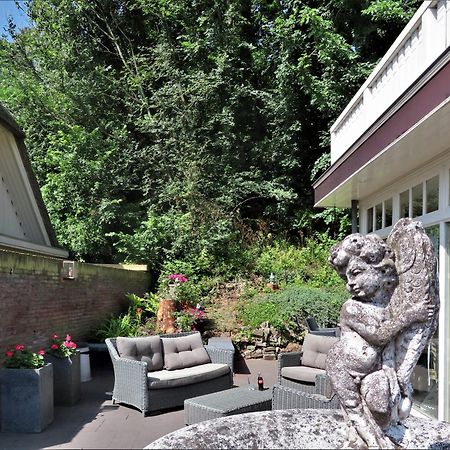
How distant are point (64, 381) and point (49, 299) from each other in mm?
1659

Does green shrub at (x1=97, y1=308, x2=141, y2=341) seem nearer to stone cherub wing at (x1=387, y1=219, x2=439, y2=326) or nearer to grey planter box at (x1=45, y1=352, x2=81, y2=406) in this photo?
grey planter box at (x1=45, y1=352, x2=81, y2=406)

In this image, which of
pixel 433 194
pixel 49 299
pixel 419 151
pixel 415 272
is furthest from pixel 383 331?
pixel 49 299

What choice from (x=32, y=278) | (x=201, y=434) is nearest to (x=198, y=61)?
(x=32, y=278)

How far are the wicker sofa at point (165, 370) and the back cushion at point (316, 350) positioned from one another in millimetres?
1118

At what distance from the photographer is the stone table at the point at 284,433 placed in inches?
85.6

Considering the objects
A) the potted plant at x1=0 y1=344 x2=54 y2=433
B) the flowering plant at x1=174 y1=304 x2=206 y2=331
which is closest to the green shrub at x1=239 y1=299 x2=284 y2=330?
the flowering plant at x1=174 y1=304 x2=206 y2=331

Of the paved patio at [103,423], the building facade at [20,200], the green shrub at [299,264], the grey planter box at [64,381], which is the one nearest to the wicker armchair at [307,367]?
the paved patio at [103,423]

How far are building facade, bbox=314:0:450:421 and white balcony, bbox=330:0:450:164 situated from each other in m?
0.01

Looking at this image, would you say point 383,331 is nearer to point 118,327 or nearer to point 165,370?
point 165,370

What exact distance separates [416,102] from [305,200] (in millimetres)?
11626

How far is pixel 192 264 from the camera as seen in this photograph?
13.2 meters

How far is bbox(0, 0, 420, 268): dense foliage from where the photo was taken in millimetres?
13867

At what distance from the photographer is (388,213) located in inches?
283

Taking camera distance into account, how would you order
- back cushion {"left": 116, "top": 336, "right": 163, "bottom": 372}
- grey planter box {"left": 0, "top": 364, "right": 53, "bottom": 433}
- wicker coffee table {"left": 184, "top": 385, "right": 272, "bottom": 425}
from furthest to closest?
1. back cushion {"left": 116, "top": 336, "right": 163, "bottom": 372}
2. grey planter box {"left": 0, "top": 364, "right": 53, "bottom": 433}
3. wicker coffee table {"left": 184, "top": 385, "right": 272, "bottom": 425}
